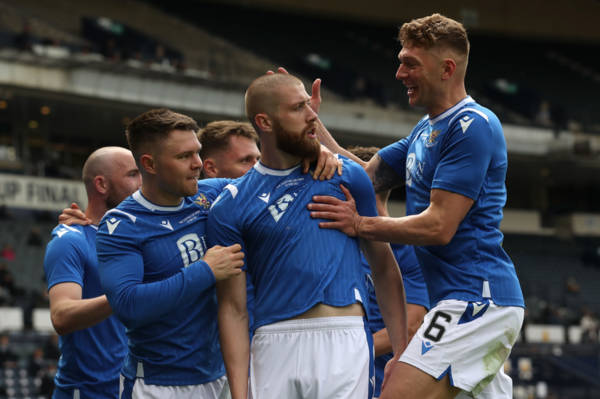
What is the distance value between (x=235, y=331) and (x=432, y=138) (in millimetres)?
1354

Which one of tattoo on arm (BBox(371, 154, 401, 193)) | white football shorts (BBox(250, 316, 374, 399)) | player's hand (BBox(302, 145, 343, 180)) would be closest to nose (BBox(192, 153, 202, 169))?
player's hand (BBox(302, 145, 343, 180))

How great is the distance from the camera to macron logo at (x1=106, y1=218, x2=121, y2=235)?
4105 mm

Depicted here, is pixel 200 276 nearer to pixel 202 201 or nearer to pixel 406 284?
pixel 202 201

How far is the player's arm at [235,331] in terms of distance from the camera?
12.5ft

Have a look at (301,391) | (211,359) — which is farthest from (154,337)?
(301,391)

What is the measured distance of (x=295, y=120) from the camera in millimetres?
3861

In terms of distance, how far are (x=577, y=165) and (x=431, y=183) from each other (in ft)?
99.8

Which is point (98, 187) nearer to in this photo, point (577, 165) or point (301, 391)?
point (301, 391)

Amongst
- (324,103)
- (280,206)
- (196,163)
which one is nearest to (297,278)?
(280,206)

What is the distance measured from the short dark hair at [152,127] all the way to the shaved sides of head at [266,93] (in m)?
0.45

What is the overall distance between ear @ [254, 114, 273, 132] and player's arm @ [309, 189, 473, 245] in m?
0.40

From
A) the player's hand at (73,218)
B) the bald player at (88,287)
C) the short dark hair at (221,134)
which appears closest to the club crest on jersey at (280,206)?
the bald player at (88,287)

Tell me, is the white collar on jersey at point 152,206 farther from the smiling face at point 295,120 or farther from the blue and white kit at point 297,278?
the smiling face at point 295,120

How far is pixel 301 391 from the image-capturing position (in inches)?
146
